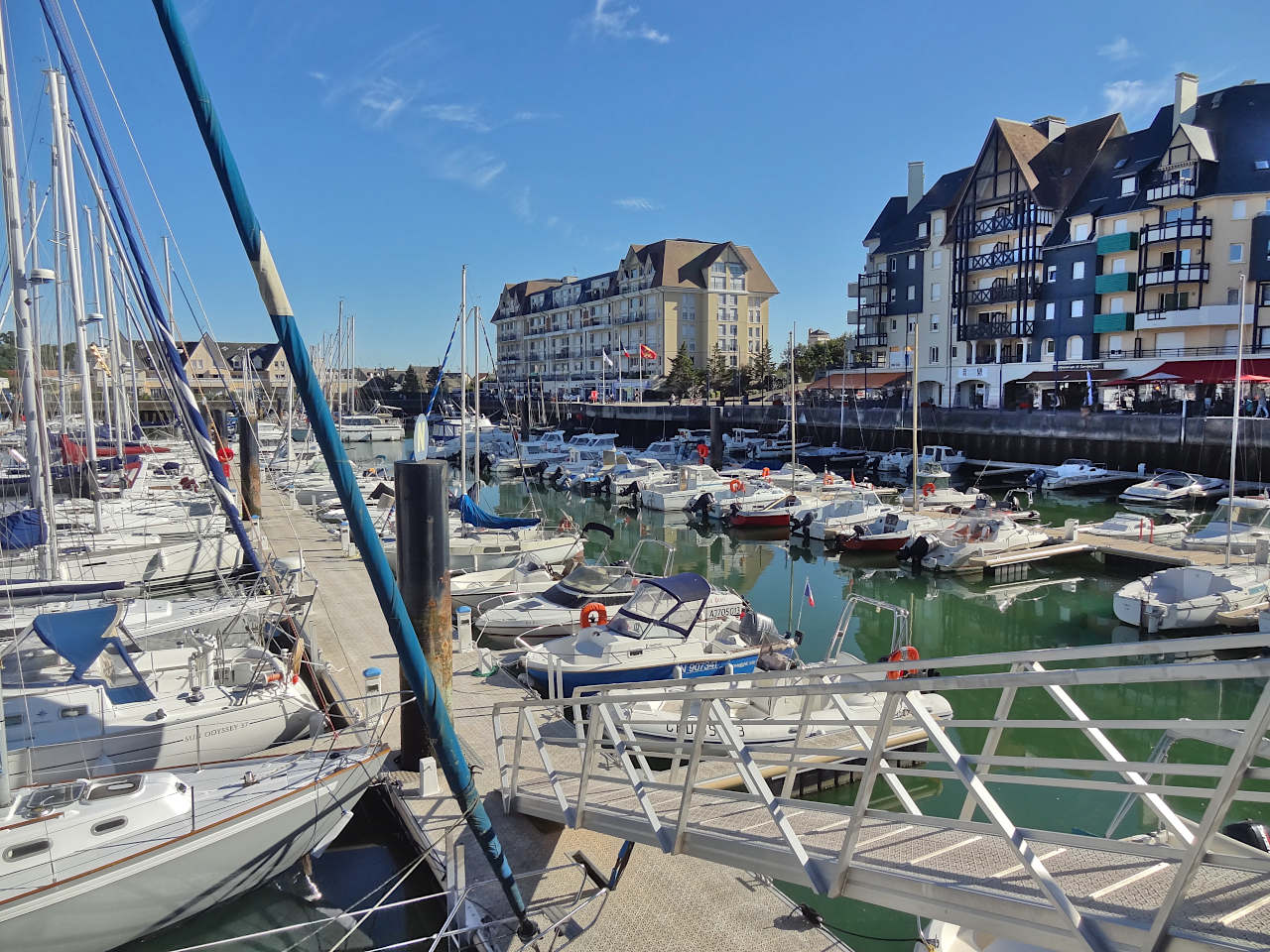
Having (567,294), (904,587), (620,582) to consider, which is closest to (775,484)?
(904,587)

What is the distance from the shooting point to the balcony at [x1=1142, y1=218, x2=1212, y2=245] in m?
53.6

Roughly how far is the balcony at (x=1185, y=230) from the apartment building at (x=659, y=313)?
48.9 meters

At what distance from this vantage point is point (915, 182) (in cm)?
7662

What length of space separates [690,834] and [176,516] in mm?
24062

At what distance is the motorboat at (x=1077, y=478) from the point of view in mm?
46250

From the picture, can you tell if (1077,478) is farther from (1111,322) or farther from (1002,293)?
(1002,293)

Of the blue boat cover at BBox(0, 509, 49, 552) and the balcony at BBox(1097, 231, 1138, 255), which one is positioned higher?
the balcony at BBox(1097, 231, 1138, 255)

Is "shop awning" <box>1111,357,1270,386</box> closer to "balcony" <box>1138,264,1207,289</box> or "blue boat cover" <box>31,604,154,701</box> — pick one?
"balcony" <box>1138,264,1207,289</box>

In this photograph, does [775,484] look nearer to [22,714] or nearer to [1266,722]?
[22,714]

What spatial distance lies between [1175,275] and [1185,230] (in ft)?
8.95

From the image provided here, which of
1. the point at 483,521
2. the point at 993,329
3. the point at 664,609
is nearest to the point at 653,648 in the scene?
the point at 664,609

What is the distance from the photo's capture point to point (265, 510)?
34531mm

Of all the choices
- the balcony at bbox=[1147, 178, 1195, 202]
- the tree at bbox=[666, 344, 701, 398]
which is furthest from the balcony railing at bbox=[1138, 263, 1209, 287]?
the tree at bbox=[666, 344, 701, 398]

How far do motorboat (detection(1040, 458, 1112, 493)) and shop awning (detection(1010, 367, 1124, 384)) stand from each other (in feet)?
40.0
